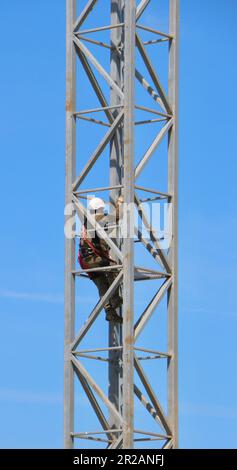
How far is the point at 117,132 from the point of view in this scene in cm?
3484

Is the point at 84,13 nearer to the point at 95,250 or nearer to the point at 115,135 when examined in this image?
the point at 115,135

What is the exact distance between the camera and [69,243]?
34.5 meters

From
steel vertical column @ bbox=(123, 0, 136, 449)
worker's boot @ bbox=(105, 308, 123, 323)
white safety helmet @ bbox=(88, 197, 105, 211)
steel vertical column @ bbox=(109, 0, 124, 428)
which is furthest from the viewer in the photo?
steel vertical column @ bbox=(109, 0, 124, 428)

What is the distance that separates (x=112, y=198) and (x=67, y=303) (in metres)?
1.97

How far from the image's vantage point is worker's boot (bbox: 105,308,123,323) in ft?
113

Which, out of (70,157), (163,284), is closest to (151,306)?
(163,284)
